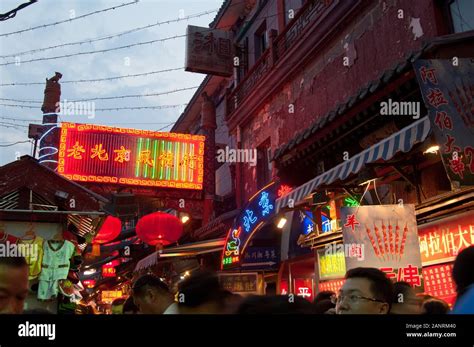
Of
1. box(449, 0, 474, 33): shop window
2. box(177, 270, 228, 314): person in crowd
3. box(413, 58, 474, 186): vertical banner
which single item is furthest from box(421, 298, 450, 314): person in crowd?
box(449, 0, 474, 33): shop window

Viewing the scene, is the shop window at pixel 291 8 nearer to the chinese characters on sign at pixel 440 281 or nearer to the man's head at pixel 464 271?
the chinese characters on sign at pixel 440 281

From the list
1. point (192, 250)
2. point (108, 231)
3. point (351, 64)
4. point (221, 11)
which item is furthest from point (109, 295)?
point (351, 64)

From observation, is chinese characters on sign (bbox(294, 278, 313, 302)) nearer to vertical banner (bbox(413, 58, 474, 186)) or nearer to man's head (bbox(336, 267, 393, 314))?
vertical banner (bbox(413, 58, 474, 186))

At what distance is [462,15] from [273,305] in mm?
6921

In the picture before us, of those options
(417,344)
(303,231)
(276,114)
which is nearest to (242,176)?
(276,114)

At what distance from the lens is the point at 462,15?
7000mm

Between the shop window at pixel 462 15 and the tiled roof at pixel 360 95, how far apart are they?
118 cm

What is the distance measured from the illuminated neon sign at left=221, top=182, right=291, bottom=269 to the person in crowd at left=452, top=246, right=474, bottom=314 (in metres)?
6.88

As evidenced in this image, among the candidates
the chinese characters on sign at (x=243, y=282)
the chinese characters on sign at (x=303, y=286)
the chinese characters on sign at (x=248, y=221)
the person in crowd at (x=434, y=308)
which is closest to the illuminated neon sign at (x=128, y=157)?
the chinese characters on sign at (x=248, y=221)

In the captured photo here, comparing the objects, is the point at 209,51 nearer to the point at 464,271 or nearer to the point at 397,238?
the point at 397,238

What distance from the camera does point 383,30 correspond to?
8531mm

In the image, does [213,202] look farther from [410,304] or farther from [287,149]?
[410,304]

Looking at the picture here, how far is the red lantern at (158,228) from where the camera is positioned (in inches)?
450

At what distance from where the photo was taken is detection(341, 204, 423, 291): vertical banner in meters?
5.84
